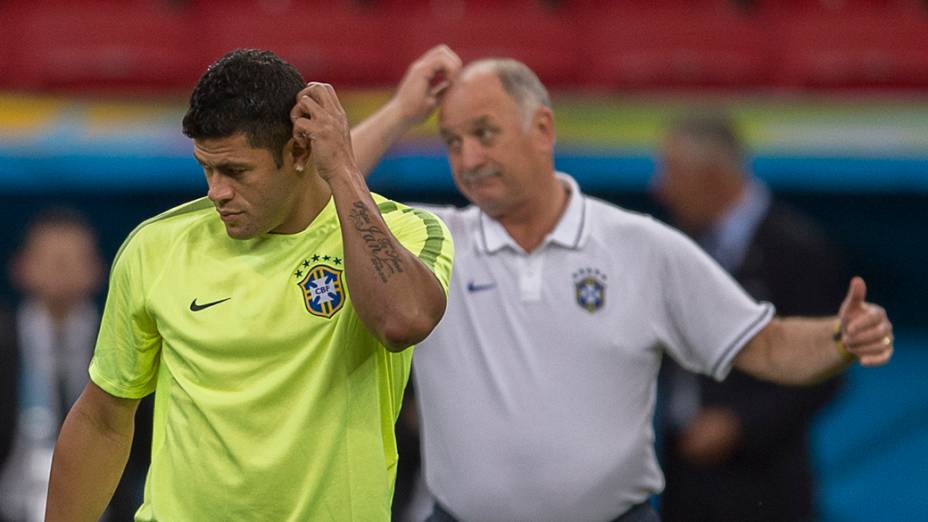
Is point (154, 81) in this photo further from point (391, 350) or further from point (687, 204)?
point (391, 350)

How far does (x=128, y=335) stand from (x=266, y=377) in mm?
345

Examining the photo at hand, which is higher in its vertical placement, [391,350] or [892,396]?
[391,350]

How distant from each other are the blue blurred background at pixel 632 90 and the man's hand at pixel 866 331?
2780 millimetres

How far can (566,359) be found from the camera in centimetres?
382

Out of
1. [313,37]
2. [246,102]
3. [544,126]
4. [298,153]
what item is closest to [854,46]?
[313,37]

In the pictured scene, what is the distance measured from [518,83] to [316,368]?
1.45 meters

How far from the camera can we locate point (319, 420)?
2824 millimetres

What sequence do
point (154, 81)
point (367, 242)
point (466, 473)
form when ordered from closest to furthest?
point (367, 242), point (466, 473), point (154, 81)

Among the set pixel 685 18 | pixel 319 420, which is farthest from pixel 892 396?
pixel 319 420

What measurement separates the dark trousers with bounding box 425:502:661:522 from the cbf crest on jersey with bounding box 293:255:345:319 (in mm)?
1186

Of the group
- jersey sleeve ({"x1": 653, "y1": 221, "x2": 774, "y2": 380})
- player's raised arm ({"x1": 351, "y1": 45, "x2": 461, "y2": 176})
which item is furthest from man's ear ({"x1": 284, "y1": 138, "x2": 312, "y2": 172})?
jersey sleeve ({"x1": 653, "y1": 221, "x2": 774, "y2": 380})

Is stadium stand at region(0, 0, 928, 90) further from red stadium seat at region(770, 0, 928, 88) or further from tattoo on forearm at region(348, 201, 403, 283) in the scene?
tattoo on forearm at region(348, 201, 403, 283)

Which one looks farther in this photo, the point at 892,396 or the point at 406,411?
the point at 892,396

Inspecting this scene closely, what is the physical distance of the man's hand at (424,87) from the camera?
3.95 metres
